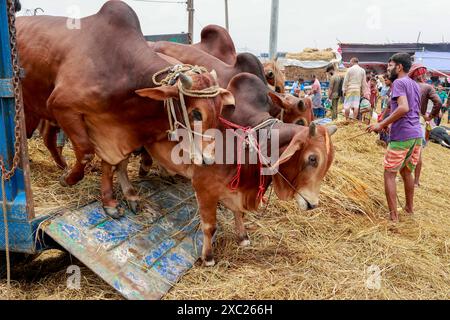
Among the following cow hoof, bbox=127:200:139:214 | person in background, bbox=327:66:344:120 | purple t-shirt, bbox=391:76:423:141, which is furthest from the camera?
person in background, bbox=327:66:344:120

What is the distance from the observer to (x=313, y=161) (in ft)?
10.3

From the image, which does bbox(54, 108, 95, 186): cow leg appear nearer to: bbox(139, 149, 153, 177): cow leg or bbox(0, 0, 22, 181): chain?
bbox(0, 0, 22, 181): chain

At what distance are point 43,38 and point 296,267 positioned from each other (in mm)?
2924

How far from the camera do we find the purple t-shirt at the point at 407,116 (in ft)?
14.8

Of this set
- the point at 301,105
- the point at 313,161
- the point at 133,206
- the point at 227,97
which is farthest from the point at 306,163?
the point at 133,206

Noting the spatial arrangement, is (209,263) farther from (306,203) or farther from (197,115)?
(197,115)

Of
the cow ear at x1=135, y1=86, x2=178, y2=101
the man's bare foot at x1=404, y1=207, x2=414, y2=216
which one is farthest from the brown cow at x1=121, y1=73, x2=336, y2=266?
the man's bare foot at x1=404, y1=207, x2=414, y2=216

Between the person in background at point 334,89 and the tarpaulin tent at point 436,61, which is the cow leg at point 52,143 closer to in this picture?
the person in background at point 334,89

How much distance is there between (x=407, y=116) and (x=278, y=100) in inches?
61.5

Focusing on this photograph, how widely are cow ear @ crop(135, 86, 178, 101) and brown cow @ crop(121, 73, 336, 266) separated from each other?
52 cm

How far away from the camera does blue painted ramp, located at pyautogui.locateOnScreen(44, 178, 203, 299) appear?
293 centimetres

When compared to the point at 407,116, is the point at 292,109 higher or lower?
higher

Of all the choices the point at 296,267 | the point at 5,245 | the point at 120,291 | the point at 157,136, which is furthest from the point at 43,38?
the point at 296,267

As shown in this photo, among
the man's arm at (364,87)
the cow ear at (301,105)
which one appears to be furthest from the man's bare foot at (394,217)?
the man's arm at (364,87)
